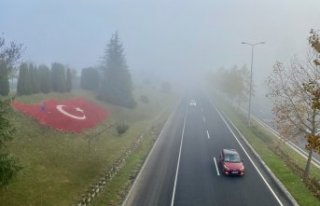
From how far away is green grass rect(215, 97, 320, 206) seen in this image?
81.9 ft

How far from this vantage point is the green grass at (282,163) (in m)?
25.0

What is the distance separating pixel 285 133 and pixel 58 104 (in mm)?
24378

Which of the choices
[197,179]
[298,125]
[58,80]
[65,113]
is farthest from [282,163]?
[58,80]

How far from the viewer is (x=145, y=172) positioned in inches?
1208

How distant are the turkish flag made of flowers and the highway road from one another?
7.58 metres

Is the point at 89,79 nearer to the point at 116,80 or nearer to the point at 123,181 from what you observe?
Result: the point at 116,80

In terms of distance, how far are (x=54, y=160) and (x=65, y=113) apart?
13072 millimetres

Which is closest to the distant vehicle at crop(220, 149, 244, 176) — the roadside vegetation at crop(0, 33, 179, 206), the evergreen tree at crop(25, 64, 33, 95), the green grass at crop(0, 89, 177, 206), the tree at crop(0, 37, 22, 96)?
the roadside vegetation at crop(0, 33, 179, 206)

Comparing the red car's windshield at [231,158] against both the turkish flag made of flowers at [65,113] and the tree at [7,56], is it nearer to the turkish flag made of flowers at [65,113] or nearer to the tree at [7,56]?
the turkish flag made of flowers at [65,113]

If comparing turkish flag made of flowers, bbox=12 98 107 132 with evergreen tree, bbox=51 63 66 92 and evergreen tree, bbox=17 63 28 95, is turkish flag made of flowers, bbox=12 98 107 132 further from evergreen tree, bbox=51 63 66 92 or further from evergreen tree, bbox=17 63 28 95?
evergreen tree, bbox=51 63 66 92

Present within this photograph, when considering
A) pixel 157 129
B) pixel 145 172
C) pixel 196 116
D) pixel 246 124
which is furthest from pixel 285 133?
pixel 196 116

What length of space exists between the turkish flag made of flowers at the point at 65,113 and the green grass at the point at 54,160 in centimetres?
104

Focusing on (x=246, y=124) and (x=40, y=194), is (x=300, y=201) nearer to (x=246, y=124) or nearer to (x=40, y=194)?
(x=40, y=194)

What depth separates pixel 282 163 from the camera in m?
33.5
